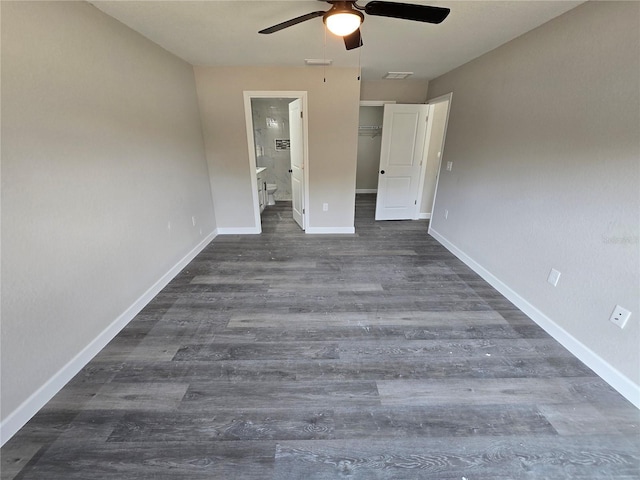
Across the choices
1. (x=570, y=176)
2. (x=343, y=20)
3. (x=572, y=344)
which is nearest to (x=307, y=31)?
(x=343, y=20)

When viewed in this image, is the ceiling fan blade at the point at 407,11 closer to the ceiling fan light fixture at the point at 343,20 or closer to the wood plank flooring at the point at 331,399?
the ceiling fan light fixture at the point at 343,20

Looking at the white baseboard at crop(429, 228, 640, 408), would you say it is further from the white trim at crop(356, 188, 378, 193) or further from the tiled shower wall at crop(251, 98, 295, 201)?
the tiled shower wall at crop(251, 98, 295, 201)

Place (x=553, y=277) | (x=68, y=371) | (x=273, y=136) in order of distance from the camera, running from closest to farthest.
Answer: (x=68, y=371) < (x=553, y=277) < (x=273, y=136)

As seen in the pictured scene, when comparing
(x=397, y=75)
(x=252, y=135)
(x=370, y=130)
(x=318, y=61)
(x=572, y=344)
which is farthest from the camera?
(x=370, y=130)

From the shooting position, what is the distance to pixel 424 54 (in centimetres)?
292

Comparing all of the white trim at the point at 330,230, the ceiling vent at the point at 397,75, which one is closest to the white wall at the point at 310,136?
the white trim at the point at 330,230

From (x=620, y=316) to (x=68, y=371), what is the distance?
3518 mm

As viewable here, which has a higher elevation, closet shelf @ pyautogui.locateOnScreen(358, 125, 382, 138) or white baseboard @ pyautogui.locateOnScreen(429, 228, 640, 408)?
closet shelf @ pyautogui.locateOnScreen(358, 125, 382, 138)

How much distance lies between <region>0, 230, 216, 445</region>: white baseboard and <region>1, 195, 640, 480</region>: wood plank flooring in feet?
0.15

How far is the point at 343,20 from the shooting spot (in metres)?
1.64

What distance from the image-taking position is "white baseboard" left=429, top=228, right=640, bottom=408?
5.20 feet

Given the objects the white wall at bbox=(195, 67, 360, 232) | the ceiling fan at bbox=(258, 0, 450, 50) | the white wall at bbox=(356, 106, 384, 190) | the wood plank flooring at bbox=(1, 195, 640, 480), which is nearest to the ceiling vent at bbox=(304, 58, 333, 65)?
the white wall at bbox=(195, 67, 360, 232)

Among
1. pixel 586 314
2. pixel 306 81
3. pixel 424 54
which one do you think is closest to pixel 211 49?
pixel 306 81

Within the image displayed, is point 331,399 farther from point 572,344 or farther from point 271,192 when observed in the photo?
point 271,192
